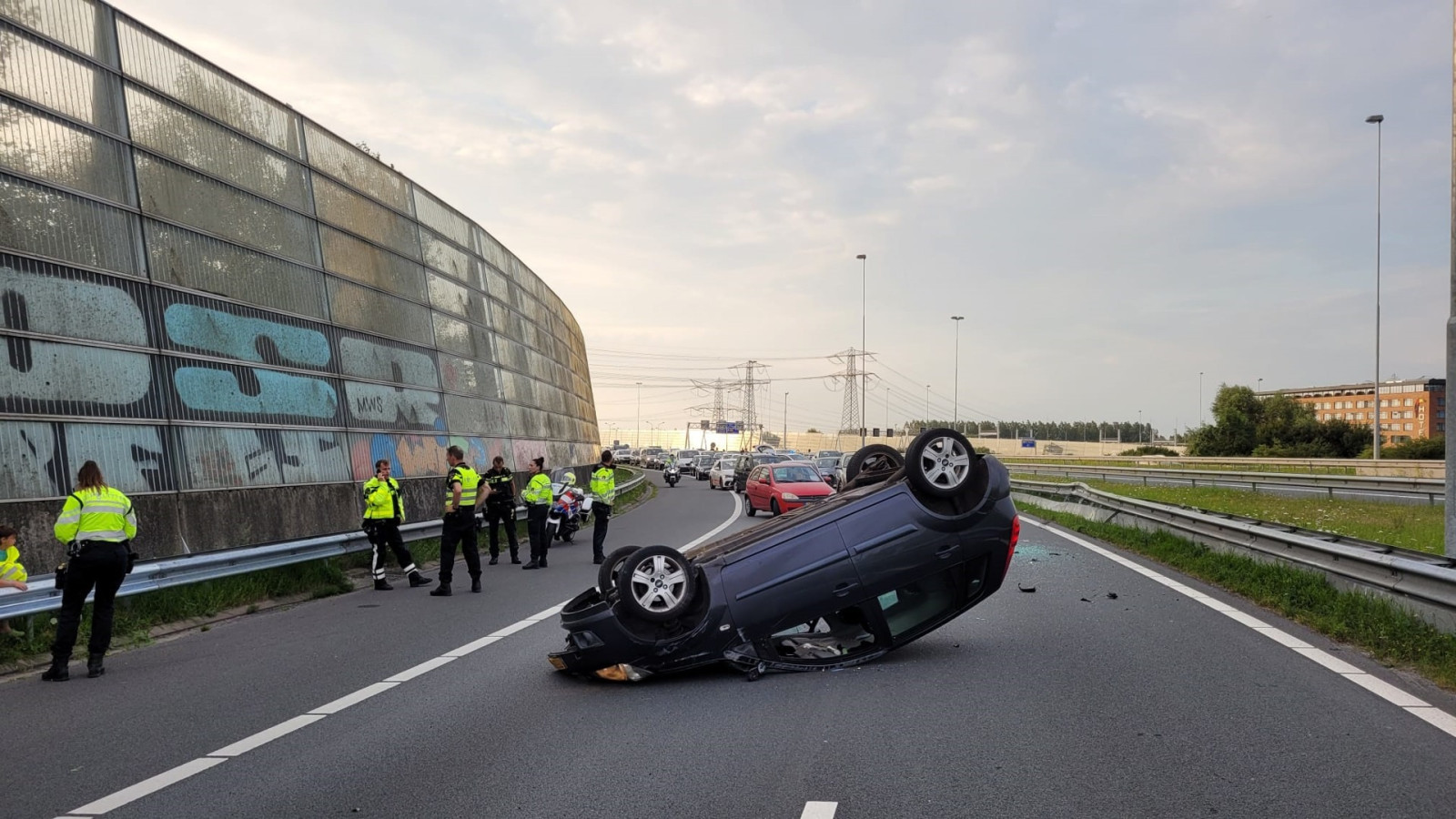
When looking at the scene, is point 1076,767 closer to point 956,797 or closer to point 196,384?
point 956,797

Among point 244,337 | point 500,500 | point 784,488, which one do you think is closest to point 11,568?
point 244,337

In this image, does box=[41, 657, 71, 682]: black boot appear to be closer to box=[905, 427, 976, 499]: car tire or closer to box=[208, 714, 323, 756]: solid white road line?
box=[208, 714, 323, 756]: solid white road line

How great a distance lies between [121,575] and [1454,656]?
9624mm

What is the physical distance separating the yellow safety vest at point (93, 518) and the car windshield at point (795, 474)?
18.9m

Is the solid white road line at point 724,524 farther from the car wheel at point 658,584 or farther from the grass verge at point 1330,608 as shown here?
the car wheel at point 658,584

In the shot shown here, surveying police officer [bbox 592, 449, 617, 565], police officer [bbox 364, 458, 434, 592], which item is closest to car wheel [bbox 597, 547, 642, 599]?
police officer [bbox 364, 458, 434, 592]

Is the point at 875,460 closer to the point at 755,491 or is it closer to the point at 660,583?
the point at 660,583

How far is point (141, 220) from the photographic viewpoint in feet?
48.6

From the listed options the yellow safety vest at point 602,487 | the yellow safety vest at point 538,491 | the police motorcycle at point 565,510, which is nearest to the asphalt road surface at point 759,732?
the yellow safety vest at point 538,491

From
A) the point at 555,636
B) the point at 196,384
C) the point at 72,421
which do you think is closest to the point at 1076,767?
the point at 555,636

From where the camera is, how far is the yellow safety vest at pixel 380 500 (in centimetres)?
1447

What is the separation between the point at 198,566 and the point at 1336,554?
10805 millimetres

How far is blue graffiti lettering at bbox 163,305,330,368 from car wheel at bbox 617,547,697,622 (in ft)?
32.6

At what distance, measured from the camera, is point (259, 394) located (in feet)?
53.7
